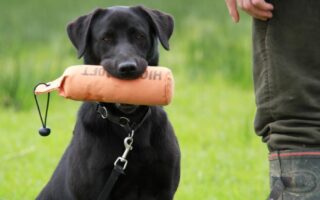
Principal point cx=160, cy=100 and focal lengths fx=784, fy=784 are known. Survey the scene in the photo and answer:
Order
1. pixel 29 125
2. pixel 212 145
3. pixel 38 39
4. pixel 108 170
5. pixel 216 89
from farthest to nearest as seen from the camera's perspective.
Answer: pixel 38 39
pixel 216 89
pixel 29 125
pixel 212 145
pixel 108 170

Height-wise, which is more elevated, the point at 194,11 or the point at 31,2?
the point at 194,11

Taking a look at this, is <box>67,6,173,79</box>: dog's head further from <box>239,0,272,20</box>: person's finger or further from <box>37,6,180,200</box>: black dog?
<box>239,0,272,20</box>: person's finger

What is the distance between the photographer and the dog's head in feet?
13.1

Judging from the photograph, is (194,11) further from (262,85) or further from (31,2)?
(262,85)

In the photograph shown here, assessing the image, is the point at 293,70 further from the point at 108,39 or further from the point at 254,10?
the point at 108,39

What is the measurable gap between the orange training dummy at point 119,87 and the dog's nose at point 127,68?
0.04 meters

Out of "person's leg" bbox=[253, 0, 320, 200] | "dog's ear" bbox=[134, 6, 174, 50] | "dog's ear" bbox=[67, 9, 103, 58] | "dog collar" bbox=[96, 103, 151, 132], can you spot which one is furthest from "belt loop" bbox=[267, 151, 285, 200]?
"dog's ear" bbox=[67, 9, 103, 58]

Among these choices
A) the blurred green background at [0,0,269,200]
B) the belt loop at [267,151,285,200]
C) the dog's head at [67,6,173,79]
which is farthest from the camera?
the blurred green background at [0,0,269,200]

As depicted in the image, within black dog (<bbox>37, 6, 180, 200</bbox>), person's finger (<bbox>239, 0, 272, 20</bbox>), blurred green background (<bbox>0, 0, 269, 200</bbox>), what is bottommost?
blurred green background (<bbox>0, 0, 269, 200</bbox>)

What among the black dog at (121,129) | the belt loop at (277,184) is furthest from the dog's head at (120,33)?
the belt loop at (277,184)

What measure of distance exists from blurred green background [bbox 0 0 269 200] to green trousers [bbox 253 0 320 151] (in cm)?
213

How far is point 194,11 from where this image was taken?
1197 centimetres

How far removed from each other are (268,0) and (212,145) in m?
3.92

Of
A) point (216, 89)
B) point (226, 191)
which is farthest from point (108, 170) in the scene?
point (216, 89)
